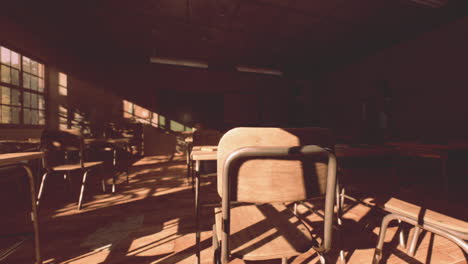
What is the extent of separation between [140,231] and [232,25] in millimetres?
4255

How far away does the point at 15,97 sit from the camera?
4699 mm

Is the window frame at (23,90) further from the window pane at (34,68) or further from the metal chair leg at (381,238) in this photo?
the metal chair leg at (381,238)

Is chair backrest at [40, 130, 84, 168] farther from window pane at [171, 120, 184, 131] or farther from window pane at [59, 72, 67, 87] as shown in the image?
window pane at [59, 72, 67, 87]

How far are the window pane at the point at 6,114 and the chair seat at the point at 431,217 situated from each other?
256 inches

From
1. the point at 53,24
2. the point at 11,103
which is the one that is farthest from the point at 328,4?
the point at 11,103

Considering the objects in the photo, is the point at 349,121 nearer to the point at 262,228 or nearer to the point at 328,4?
the point at 328,4

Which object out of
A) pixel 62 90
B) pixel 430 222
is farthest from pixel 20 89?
pixel 430 222

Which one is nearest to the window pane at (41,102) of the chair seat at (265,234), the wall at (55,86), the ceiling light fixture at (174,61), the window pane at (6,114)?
the wall at (55,86)

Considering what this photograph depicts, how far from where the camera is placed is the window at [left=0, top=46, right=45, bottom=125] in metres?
4.36

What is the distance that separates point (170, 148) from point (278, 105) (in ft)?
15.4

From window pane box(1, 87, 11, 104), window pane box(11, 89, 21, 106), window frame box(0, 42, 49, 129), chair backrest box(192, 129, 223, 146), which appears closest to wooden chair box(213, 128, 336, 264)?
chair backrest box(192, 129, 223, 146)

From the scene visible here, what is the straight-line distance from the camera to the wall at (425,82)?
149 inches

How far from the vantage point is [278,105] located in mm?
8602

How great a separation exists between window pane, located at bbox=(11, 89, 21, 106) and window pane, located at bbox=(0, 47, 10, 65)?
635 mm
